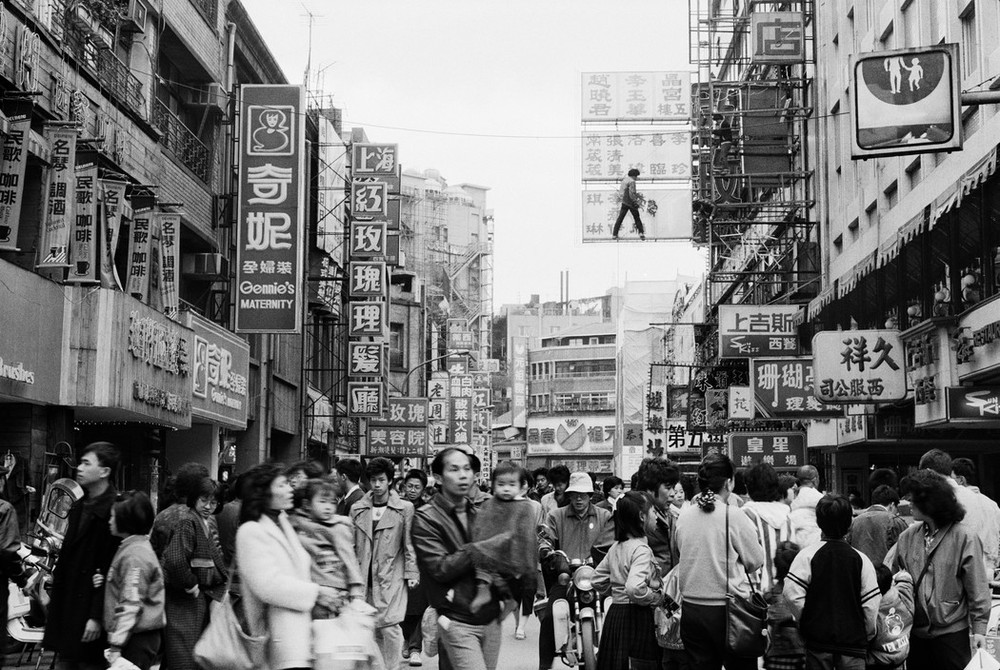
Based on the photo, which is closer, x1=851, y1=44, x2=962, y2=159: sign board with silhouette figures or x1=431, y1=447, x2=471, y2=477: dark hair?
x1=431, y1=447, x2=471, y2=477: dark hair

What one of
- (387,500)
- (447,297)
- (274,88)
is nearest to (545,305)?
(447,297)

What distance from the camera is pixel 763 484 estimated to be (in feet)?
31.7

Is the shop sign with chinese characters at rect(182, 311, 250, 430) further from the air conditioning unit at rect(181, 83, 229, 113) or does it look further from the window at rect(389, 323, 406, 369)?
the window at rect(389, 323, 406, 369)

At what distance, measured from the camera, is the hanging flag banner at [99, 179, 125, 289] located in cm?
1817

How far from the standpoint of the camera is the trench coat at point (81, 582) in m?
7.64

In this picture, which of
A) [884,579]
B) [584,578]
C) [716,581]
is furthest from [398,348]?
[884,579]

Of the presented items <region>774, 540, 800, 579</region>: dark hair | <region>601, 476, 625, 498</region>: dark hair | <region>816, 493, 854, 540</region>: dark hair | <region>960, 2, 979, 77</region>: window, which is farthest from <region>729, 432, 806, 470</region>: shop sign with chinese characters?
<region>816, 493, 854, 540</region>: dark hair

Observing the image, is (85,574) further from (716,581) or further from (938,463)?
(938,463)

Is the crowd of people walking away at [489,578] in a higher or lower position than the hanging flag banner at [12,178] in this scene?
lower

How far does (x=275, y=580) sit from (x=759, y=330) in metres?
25.2

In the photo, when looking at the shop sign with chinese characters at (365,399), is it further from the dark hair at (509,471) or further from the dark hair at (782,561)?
the dark hair at (509,471)

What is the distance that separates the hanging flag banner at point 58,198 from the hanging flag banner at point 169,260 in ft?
14.0

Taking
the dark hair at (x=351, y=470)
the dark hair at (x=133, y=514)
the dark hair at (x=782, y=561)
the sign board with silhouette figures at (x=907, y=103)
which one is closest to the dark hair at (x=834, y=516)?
the dark hair at (x=782, y=561)

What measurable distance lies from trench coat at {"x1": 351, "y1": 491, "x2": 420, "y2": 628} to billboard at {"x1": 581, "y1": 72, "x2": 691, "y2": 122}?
85.5ft
